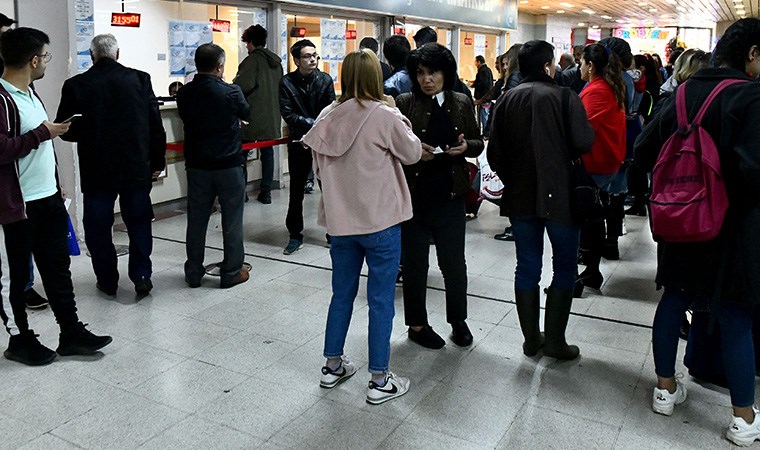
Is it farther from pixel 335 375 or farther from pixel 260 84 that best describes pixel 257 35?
pixel 335 375

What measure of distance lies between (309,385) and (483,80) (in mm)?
9169

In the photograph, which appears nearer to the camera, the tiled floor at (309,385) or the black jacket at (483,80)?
the tiled floor at (309,385)

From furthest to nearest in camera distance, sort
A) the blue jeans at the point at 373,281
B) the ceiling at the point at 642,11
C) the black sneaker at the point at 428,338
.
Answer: the ceiling at the point at 642,11 < the black sneaker at the point at 428,338 < the blue jeans at the point at 373,281

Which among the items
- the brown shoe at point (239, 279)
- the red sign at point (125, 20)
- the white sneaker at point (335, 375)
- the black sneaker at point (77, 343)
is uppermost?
the red sign at point (125, 20)

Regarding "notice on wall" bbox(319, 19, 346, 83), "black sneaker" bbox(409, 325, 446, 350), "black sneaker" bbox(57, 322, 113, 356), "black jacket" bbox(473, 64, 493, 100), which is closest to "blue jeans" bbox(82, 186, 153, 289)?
"black sneaker" bbox(57, 322, 113, 356)

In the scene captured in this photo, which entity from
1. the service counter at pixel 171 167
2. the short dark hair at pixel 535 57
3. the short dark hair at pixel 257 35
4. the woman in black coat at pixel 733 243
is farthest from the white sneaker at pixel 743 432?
the short dark hair at pixel 257 35

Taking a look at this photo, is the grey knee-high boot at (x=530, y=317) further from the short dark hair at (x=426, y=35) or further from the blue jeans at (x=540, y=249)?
the short dark hair at (x=426, y=35)

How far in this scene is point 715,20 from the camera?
25047 millimetres

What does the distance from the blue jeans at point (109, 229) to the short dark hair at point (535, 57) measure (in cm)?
241

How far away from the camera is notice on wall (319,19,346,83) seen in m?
8.61

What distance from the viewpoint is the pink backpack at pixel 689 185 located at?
2506 millimetres

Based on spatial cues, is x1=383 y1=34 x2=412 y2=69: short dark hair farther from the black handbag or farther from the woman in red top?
the black handbag

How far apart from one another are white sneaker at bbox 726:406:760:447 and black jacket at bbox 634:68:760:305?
1.61 feet

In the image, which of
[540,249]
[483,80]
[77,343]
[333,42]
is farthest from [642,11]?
[77,343]
